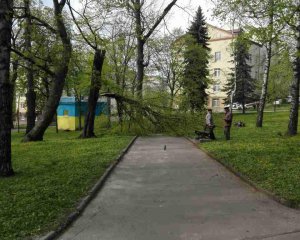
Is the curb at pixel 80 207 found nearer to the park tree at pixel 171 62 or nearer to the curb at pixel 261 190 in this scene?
the curb at pixel 261 190

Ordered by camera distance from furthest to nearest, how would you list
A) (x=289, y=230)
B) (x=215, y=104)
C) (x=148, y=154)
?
(x=215, y=104)
(x=148, y=154)
(x=289, y=230)

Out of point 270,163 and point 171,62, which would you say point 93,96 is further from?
point 171,62

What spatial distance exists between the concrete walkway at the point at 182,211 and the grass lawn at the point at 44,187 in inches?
18.4

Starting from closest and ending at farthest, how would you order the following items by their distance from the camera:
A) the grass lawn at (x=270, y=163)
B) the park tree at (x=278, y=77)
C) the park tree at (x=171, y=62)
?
the grass lawn at (x=270, y=163), the park tree at (x=278, y=77), the park tree at (x=171, y=62)

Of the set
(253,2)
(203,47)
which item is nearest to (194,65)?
(203,47)

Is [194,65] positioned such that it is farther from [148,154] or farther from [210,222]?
[210,222]

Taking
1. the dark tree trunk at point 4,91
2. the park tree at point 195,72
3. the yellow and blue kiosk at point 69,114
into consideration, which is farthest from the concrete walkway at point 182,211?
the park tree at point 195,72

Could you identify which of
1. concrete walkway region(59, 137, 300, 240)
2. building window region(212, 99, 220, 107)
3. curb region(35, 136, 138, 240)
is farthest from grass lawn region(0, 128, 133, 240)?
building window region(212, 99, 220, 107)

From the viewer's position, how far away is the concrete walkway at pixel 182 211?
6586 millimetres

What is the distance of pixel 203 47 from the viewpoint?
162 feet

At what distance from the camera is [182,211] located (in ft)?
25.8

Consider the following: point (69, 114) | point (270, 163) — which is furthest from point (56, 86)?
point (69, 114)

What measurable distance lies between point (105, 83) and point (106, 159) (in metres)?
13.3

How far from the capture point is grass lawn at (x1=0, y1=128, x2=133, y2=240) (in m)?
6.89
